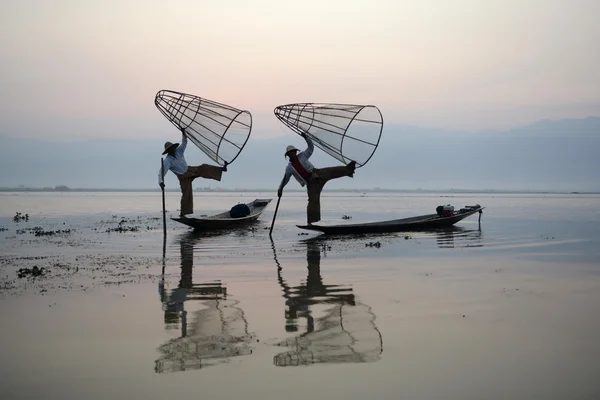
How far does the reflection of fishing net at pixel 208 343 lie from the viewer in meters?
5.98

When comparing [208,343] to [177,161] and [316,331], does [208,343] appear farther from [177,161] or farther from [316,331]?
[177,161]

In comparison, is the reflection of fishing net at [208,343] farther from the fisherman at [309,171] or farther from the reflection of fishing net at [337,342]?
the fisherman at [309,171]

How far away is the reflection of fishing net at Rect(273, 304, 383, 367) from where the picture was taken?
6.06m

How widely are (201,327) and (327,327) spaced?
5.18ft

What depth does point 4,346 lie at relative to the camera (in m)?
6.66

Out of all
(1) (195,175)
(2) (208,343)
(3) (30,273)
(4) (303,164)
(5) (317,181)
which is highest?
(4) (303,164)

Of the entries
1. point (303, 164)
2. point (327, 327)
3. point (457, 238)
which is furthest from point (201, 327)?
point (457, 238)

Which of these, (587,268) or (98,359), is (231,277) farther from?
(587,268)

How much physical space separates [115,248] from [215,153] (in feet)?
20.7

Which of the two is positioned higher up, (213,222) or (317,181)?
(317,181)

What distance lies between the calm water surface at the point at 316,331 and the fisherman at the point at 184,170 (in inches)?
336

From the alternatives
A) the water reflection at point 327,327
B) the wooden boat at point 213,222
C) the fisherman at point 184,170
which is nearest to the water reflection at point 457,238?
the water reflection at point 327,327

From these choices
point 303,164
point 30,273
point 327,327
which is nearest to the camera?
point 327,327

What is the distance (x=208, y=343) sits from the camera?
6.70m
